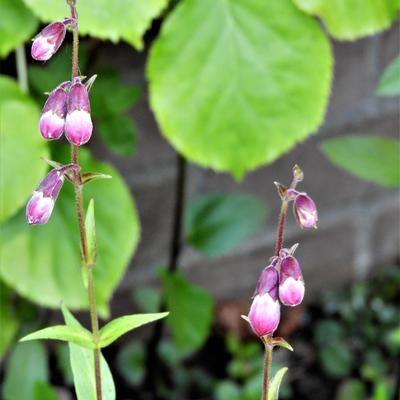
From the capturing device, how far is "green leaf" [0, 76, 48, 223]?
42.3 inches

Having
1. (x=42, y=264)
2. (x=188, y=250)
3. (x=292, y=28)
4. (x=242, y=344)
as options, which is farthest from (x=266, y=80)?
(x=242, y=344)

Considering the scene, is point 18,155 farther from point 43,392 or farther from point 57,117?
point 57,117

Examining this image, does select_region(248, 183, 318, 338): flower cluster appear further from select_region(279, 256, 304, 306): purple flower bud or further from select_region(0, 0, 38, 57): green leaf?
select_region(0, 0, 38, 57): green leaf

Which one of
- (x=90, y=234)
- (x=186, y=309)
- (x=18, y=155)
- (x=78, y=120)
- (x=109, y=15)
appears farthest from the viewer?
(x=186, y=309)

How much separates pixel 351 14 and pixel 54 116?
2.09 ft

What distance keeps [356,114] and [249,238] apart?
0.34m

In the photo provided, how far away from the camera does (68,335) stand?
684 millimetres

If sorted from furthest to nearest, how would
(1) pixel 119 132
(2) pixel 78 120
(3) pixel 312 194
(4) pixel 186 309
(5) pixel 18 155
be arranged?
(3) pixel 312 194 < (4) pixel 186 309 < (1) pixel 119 132 < (5) pixel 18 155 < (2) pixel 78 120

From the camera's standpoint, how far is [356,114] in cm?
178

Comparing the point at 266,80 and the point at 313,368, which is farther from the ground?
the point at 266,80

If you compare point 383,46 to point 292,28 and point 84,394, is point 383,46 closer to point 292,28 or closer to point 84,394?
point 292,28

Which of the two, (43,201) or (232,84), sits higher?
(43,201)

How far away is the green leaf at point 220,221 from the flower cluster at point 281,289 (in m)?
0.85

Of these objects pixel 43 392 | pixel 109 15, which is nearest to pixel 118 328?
pixel 109 15
